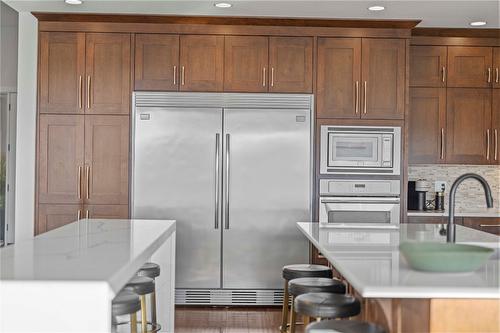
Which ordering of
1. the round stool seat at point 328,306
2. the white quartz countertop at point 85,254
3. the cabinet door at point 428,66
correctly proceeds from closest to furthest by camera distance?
the white quartz countertop at point 85,254 < the round stool seat at point 328,306 < the cabinet door at point 428,66

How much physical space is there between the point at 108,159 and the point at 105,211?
0.43m

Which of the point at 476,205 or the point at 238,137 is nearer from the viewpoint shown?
the point at 238,137

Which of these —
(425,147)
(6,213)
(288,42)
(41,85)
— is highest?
(288,42)

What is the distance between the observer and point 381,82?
5.52 meters

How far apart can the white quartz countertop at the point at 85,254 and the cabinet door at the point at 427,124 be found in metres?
3.12

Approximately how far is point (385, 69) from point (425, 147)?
0.92m

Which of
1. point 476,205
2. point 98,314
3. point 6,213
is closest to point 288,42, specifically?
point 476,205

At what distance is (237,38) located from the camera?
548 centimetres

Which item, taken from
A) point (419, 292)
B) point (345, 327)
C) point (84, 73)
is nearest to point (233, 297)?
point (84, 73)

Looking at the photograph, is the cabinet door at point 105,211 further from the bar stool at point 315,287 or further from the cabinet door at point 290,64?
the bar stool at point 315,287

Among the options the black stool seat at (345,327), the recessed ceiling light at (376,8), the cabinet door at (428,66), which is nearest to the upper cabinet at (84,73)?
the recessed ceiling light at (376,8)

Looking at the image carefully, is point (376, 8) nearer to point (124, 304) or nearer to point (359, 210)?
point (359, 210)

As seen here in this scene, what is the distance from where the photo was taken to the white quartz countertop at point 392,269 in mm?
1959

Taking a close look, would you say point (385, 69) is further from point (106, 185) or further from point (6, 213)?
point (6, 213)
